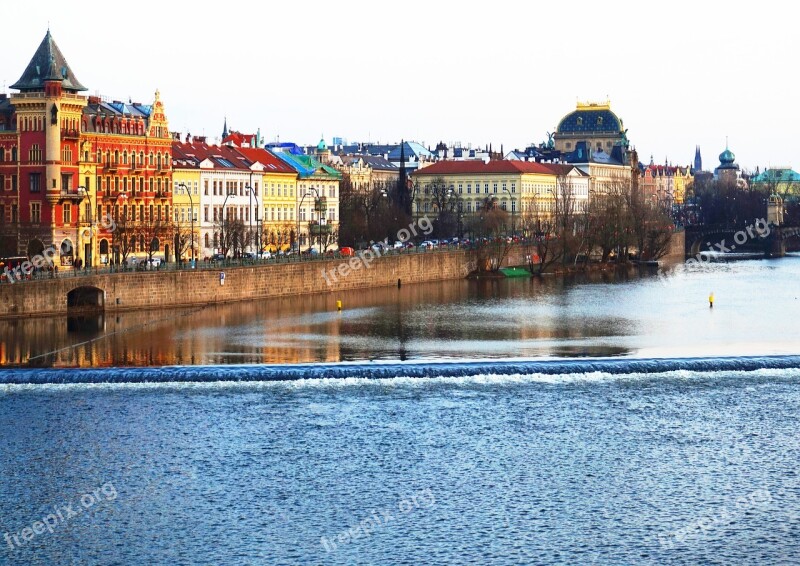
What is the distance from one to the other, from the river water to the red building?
497 inches

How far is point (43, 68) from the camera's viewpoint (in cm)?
6800

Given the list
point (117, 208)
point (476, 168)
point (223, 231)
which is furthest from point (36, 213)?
point (476, 168)

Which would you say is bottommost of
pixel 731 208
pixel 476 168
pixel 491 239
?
pixel 491 239

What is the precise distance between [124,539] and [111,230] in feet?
145

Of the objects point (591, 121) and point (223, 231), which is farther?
point (591, 121)

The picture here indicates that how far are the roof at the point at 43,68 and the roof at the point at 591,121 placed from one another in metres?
114

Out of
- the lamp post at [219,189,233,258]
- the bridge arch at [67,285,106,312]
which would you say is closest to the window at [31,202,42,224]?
the bridge arch at [67,285,106,312]

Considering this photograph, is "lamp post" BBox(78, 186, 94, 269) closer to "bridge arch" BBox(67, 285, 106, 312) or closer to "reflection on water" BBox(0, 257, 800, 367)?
"reflection on water" BBox(0, 257, 800, 367)

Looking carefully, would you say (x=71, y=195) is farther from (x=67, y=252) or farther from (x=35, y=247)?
(x=35, y=247)

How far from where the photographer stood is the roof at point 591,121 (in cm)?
17575

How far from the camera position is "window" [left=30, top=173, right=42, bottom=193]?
225 feet

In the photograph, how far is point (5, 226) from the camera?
66562 millimetres

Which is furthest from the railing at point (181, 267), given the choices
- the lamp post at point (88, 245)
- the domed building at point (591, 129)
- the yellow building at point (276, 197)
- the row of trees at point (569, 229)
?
the domed building at point (591, 129)

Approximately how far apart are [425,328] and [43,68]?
2217 cm
